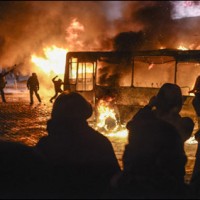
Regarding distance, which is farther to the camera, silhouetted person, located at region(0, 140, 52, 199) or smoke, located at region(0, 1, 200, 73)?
smoke, located at region(0, 1, 200, 73)

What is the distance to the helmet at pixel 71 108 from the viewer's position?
9.23 ft

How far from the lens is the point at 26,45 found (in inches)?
1281

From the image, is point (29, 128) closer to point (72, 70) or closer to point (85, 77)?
point (85, 77)

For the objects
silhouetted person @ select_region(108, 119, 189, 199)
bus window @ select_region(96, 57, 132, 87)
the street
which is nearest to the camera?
silhouetted person @ select_region(108, 119, 189, 199)

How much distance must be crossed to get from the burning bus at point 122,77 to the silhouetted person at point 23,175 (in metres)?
7.66

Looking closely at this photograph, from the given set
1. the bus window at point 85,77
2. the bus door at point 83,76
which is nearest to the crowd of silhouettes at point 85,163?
the bus door at point 83,76

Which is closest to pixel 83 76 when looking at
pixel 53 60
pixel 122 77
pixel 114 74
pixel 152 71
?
pixel 114 74

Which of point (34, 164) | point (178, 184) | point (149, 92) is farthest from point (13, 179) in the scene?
point (149, 92)

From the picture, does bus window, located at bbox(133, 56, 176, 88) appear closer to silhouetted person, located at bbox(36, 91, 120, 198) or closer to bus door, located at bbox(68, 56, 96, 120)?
bus door, located at bbox(68, 56, 96, 120)

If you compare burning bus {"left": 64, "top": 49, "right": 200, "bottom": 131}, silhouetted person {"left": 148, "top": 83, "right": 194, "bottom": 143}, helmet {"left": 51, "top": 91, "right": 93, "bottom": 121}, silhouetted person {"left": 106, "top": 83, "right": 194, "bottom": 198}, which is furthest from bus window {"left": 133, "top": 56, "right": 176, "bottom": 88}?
silhouetted person {"left": 106, "top": 83, "right": 194, "bottom": 198}

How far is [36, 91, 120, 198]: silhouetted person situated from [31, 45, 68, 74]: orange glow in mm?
25595

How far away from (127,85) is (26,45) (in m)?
22.5

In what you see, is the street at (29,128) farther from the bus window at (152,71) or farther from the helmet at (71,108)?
the helmet at (71,108)

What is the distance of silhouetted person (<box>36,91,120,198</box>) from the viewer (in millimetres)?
2748
